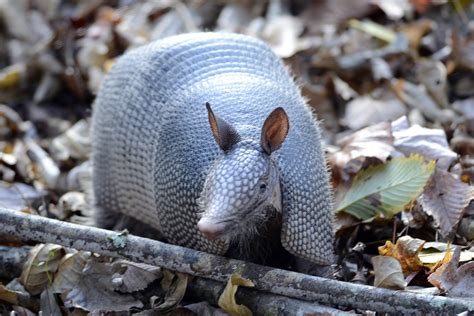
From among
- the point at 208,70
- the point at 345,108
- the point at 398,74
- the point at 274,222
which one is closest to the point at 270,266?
the point at 274,222

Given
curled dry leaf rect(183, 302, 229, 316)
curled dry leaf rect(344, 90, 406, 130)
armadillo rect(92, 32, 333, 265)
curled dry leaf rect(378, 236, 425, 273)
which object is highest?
armadillo rect(92, 32, 333, 265)

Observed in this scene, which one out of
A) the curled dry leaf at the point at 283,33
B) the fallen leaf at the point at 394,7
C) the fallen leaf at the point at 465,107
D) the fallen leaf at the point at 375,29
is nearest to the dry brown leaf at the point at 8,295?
the curled dry leaf at the point at 283,33

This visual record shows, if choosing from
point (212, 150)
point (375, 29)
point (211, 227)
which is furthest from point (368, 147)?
point (375, 29)

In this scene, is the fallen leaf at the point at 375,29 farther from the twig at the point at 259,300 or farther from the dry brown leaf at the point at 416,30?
the twig at the point at 259,300

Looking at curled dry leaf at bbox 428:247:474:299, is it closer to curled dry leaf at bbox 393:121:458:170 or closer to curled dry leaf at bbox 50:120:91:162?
curled dry leaf at bbox 393:121:458:170

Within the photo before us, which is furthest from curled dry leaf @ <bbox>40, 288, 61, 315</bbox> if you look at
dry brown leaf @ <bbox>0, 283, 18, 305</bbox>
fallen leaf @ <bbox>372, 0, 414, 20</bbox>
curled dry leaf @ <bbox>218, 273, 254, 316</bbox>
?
fallen leaf @ <bbox>372, 0, 414, 20</bbox>

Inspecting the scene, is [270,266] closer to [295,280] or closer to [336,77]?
[295,280]
